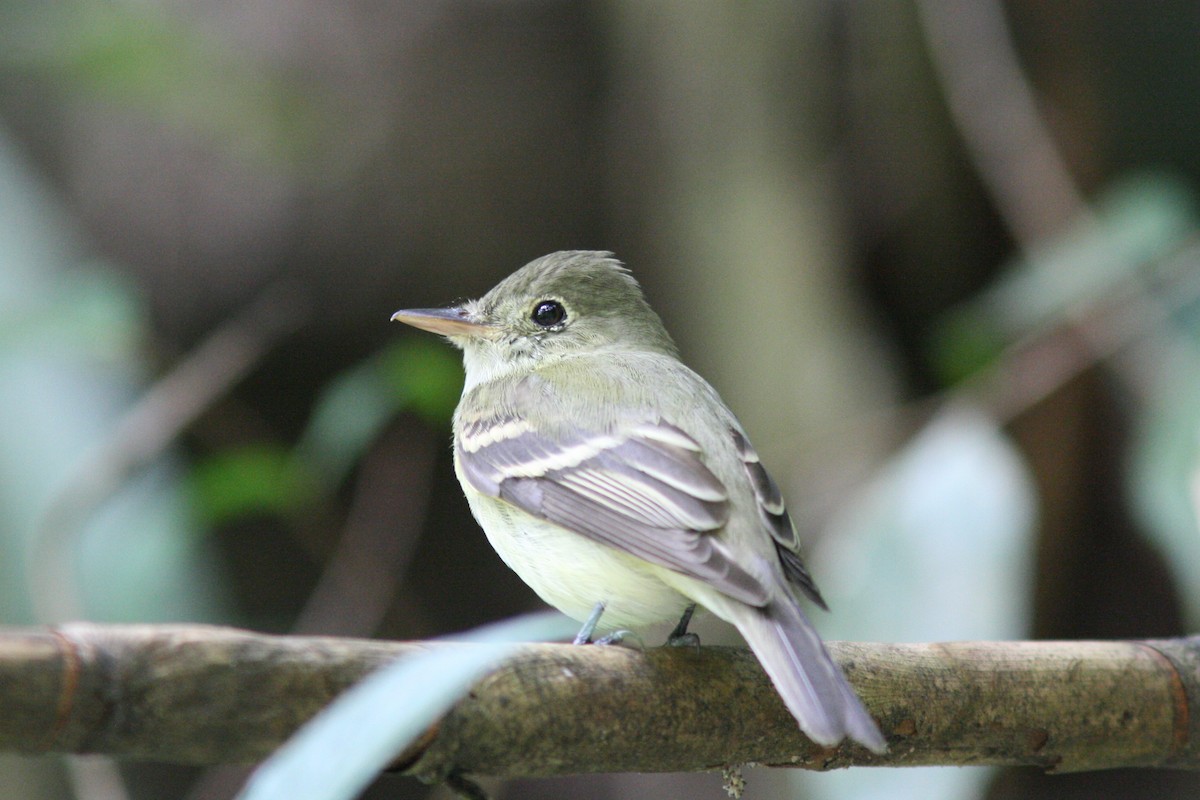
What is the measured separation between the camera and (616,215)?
570cm

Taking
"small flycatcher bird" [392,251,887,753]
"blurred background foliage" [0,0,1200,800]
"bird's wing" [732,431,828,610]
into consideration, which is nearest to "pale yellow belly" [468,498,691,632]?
"small flycatcher bird" [392,251,887,753]

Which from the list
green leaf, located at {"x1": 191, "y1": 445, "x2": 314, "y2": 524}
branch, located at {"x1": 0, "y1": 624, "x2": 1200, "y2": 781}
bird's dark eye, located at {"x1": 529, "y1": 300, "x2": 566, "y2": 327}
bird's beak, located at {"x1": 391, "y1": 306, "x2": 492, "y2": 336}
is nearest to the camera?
branch, located at {"x1": 0, "y1": 624, "x2": 1200, "y2": 781}

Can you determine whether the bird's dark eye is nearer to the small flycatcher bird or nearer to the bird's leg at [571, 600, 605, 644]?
the small flycatcher bird

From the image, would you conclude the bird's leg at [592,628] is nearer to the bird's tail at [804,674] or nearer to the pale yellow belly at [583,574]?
the pale yellow belly at [583,574]

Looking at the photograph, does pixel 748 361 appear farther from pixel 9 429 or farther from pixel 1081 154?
pixel 9 429

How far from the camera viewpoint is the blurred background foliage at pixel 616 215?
496 cm

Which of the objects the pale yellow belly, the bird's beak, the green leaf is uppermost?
the bird's beak

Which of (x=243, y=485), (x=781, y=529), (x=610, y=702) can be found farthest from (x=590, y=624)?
(x=243, y=485)

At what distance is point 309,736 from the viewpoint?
1380 millimetres

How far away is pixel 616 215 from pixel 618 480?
136 inches

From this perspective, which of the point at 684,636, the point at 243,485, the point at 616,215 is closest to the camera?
the point at 684,636

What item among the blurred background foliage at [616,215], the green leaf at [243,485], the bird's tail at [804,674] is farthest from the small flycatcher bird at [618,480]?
the blurred background foliage at [616,215]

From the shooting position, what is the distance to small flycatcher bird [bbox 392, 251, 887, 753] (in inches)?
79.9

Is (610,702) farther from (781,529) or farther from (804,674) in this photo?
(781,529)
